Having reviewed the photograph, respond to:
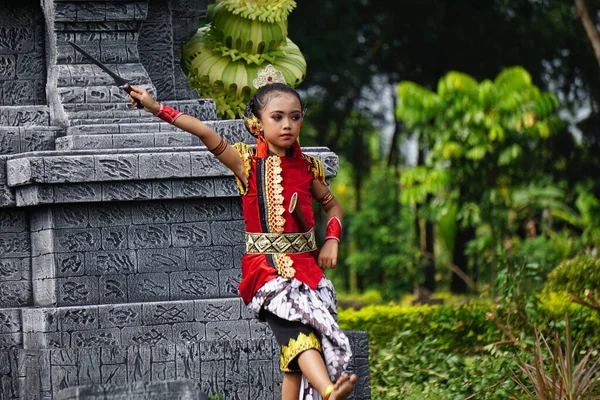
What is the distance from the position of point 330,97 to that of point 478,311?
44.9ft

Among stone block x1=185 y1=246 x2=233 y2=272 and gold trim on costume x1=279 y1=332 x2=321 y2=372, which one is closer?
gold trim on costume x1=279 y1=332 x2=321 y2=372

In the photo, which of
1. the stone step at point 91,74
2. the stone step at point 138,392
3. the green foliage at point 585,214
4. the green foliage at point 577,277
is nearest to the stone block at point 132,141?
the stone step at point 91,74

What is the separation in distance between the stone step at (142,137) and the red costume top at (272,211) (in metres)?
1.23

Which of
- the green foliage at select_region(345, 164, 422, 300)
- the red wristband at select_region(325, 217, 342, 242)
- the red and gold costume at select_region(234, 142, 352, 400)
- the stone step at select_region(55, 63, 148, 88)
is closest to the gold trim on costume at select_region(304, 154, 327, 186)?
the red and gold costume at select_region(234, 142, 352, 400)

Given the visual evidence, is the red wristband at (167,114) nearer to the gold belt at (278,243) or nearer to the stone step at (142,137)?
the gold belt at (278,243)

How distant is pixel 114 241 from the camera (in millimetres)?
6391

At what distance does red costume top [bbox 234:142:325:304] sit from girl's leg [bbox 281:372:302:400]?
38 cm

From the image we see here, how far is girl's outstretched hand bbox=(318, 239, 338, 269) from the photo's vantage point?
5.34 metres

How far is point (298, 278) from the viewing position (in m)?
5.29

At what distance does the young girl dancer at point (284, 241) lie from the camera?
5207 mm

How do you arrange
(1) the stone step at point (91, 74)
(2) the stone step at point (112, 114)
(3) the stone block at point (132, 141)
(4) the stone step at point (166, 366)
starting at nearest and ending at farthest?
(4) the stone step at point (166, 366) → (3) the stone block at point (132, 141) → (2) the stone step at point (112, 114) → (1) the stone step at point (91, 74)

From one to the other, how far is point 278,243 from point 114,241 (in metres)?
1.34

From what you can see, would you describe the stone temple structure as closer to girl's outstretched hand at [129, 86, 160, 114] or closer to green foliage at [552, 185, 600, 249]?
girl's outstretched hand at [129, 86, 160, 114]

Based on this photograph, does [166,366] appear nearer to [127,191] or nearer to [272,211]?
[127,191]
